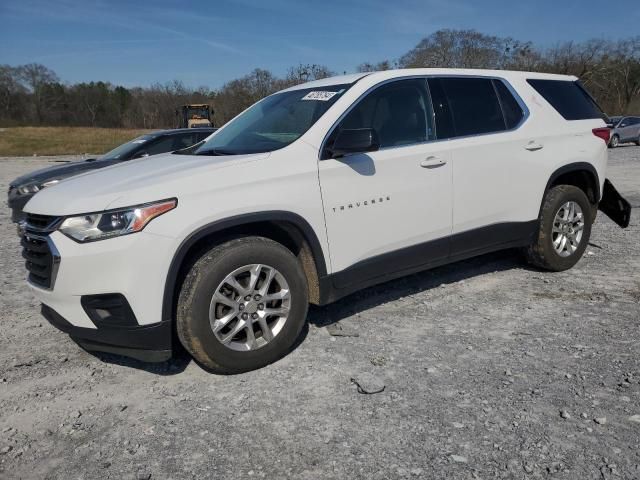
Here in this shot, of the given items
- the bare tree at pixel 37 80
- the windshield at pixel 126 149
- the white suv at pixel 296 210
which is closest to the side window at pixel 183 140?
the windshield at pixel 126 149

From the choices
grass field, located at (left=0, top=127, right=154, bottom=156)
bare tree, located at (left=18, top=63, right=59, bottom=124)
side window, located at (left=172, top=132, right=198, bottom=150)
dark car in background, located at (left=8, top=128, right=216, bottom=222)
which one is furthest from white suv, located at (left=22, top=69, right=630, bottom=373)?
bare tree, located at (left=18, top=63, right=59, bottom=124)

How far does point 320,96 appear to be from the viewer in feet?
12.4

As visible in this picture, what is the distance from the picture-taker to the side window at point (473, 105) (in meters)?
4.07

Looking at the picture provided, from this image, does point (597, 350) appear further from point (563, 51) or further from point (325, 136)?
point (563, 51)

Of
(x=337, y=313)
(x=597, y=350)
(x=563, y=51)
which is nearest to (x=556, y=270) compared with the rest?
(x=597, y=350)

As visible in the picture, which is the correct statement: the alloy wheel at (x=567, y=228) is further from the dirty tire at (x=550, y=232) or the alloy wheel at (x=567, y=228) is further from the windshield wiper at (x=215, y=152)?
the windshield wiper at (x=215, y=152)

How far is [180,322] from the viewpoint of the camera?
2.96 meters

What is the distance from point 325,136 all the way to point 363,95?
19.6 inches

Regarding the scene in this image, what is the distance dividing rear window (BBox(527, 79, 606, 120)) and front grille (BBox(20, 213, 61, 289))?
13.6 feet

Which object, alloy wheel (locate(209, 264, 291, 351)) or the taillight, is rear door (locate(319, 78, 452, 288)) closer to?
alloy wheel (locate(209, 264, 291, 351))

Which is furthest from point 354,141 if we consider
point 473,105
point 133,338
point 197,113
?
point 197,113

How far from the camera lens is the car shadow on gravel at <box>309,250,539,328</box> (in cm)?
420

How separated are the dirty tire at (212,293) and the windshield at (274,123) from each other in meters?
0.72

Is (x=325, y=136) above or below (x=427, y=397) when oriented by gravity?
above
